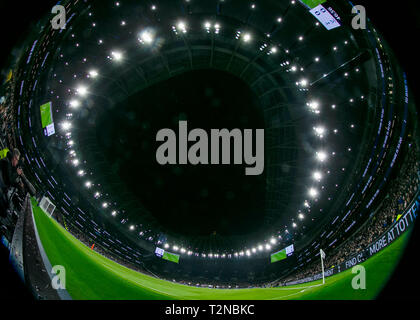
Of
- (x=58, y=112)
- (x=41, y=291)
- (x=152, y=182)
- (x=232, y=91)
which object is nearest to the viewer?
(x=41, y=291)

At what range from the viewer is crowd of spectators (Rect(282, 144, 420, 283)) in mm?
2373

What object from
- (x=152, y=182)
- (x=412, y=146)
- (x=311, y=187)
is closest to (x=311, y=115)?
(x=311, y=187)

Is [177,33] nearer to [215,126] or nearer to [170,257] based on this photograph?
[215,126]

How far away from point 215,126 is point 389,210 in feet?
12.1

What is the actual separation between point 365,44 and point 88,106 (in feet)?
17.5

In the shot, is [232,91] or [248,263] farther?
[248,263]

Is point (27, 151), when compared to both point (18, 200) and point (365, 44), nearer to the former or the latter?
point (18, 200)

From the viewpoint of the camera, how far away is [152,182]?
19.8ft

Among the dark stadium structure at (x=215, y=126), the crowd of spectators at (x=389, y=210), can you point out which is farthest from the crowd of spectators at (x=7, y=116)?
the crowd of spectators at (x=389, y=210)

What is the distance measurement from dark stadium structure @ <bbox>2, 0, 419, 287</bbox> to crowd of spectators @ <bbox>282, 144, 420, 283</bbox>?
0.03 meters

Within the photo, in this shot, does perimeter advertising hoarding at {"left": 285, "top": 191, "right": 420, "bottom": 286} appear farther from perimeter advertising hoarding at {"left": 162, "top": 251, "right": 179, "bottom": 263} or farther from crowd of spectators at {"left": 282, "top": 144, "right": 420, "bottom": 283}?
perimeter advertising hoarding at {"left": 162, "top": 251, "right": 179, "bottom": 263}

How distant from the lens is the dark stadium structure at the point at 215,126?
338 cm

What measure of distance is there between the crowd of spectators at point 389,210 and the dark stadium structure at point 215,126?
3 centimetres

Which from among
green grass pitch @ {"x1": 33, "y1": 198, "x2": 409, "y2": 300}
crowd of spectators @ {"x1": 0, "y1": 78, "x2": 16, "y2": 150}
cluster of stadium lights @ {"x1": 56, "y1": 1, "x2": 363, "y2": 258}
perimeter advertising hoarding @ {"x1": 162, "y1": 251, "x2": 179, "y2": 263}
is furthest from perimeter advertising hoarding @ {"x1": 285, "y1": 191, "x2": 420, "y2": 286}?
crowd of spectators @ {"x1": 0, "y1": 78, "x2": 16, "y2": 150}
